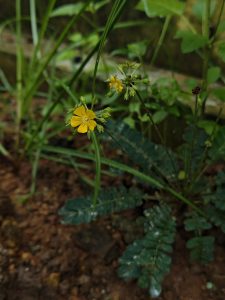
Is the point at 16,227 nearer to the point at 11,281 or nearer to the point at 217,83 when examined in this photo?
the point at 11,281

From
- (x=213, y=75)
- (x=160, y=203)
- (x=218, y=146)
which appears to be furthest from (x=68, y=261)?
(x=213, y=75)

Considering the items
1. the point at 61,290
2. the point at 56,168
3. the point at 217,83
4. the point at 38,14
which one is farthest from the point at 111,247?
the point at 38,14

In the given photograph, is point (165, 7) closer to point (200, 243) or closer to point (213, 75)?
point (213, 75)

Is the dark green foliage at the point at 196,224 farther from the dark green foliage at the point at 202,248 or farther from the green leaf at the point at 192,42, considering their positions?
the green leaf at the point at 192,42

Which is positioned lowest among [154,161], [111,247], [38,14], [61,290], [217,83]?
[61,290]

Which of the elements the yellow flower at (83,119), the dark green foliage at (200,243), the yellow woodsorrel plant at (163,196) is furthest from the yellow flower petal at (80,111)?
the dark green foliage at (200,243)

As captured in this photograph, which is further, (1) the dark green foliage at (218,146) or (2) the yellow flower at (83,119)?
(1) the dark green foliage at (218,146)
